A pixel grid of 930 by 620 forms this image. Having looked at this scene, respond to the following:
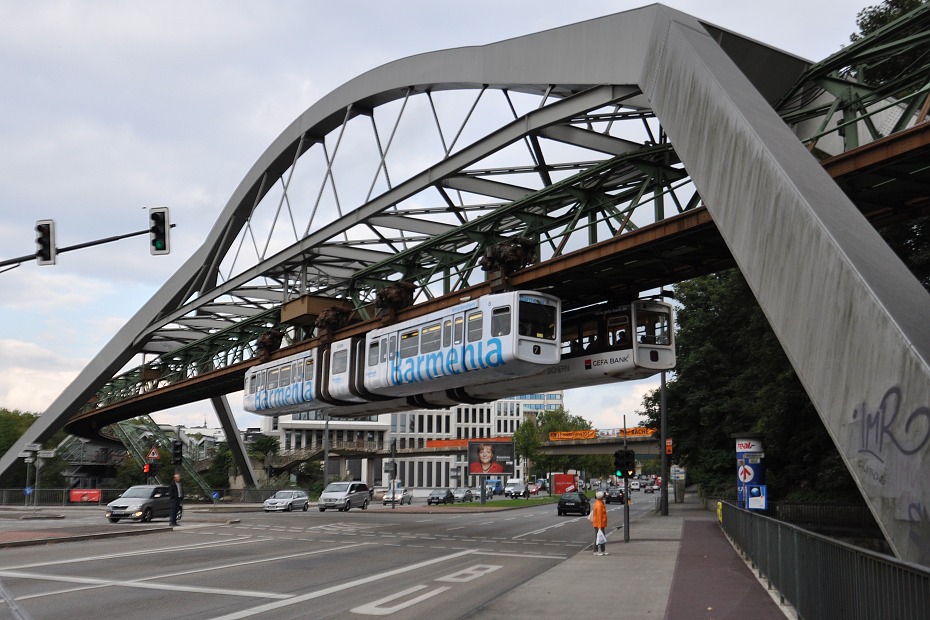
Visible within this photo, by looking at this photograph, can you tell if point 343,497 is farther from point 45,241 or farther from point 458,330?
point 45,241

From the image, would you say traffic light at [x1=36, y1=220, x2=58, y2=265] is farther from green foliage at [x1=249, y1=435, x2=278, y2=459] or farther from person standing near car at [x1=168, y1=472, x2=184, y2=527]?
green foliage at [x1=249, y1=435, x2=278, y2=459]

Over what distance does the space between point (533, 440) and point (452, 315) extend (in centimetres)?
8354

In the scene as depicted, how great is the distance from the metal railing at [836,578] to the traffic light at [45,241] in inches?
660

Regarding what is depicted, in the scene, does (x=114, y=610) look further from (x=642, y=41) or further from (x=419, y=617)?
(x=642, y=41)

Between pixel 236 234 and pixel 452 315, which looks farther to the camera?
pixel 236 234

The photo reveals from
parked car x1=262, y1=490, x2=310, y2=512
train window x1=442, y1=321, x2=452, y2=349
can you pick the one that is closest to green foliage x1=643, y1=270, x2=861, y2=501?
train window x1=442, y1=321, x2=452, y2=349

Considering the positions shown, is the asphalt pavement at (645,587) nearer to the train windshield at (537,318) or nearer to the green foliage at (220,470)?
the train windshield at (537,318)

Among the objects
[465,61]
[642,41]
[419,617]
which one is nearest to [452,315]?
[465,61]

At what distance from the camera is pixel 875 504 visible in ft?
25.4

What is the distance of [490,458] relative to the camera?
64938 millimetres

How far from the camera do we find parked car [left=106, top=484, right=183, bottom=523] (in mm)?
34438

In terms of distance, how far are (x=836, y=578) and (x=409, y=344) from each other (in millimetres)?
18994

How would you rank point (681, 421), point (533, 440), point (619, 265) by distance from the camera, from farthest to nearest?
point (533, 440) → point (681, 421) → point (619, 265)

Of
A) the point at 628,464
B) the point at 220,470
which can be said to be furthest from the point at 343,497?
the point at 220,470
